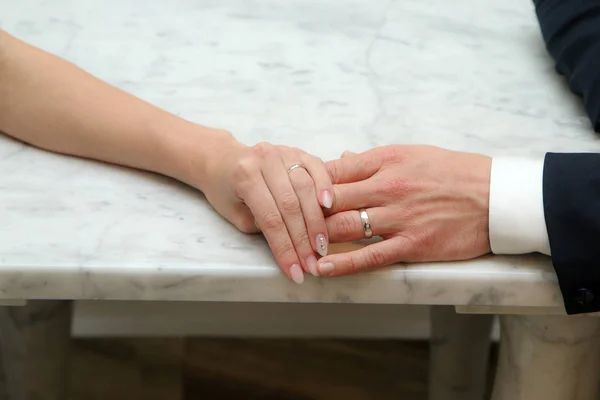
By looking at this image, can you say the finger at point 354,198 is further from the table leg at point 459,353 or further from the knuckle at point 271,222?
the table leg at point 459,353

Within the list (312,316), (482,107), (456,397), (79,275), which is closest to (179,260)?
(79,275)

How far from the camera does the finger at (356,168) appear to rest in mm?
681

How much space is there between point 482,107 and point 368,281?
314mm

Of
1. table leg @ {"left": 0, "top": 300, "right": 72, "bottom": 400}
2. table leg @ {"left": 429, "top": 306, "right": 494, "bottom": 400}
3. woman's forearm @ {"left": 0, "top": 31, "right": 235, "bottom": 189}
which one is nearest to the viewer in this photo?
woman's forearm @ {"left": 0, "top": 31, "right": 235, "bottom": 189}

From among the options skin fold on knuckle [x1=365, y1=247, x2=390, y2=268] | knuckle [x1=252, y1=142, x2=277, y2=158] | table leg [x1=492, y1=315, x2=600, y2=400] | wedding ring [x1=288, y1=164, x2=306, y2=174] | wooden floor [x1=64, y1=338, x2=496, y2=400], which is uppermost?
knuckle [x1=252, y1=142, x2=277, y2=158]

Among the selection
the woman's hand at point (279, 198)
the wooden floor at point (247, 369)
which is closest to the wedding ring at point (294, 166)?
the woman's hand at point (279, 198)

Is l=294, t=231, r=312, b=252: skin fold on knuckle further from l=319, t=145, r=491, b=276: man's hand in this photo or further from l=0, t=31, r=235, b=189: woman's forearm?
l=0, t=31, r=235, b=189: woman's forearm

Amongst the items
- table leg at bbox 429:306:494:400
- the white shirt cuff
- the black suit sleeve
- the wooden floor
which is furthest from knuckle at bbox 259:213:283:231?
the wooden floor

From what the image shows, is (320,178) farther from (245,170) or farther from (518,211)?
(518,211)

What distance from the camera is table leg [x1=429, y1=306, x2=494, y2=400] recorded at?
3.92 feet

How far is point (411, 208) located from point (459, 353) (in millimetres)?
625

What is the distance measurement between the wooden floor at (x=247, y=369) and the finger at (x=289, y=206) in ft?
2.87

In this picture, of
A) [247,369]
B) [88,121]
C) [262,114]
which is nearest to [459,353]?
[247,369]

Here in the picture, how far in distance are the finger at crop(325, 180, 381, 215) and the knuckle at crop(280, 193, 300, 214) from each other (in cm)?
3
